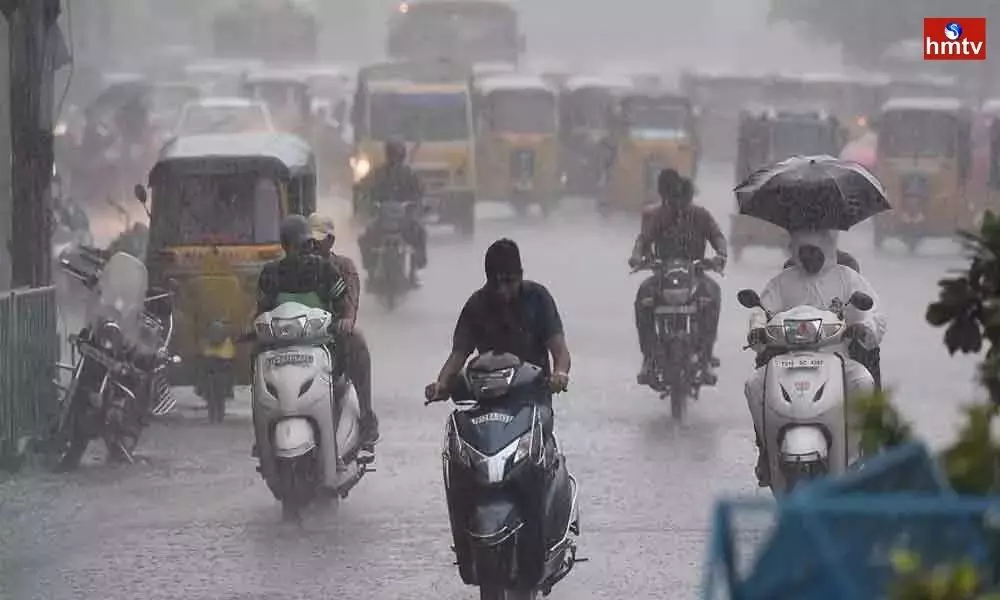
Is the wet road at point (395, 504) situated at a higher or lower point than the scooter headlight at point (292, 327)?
lower

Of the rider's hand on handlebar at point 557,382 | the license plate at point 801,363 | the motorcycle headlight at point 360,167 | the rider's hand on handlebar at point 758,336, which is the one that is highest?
the rider's hand on handlebar at point 557,382

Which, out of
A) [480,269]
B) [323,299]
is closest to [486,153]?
[480,269]

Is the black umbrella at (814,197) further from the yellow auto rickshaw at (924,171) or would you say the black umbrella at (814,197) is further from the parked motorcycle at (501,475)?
the yellow auto rickshaw at (924,171)

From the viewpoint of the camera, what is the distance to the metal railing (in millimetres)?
12500

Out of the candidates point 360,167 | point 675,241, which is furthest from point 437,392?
point 360,167

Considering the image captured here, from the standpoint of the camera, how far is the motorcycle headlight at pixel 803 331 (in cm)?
1009

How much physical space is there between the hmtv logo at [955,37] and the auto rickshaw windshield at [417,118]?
6601 mm

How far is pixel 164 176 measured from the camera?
1529 cm

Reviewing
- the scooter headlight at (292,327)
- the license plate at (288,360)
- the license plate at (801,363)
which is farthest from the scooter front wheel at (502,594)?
the scooter headlight at (292,327)

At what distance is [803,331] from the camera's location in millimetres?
10094

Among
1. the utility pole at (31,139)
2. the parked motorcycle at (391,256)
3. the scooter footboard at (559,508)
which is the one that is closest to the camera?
the scooter footboard at (559,508)

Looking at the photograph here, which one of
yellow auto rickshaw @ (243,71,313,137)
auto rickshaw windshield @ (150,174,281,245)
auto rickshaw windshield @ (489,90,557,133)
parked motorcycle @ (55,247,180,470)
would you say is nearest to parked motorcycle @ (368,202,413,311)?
auto rickshaw windshield @ (150,174,281,245)

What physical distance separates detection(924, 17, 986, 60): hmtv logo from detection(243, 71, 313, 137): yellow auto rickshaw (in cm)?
1093

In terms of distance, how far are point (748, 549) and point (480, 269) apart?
2166cm
